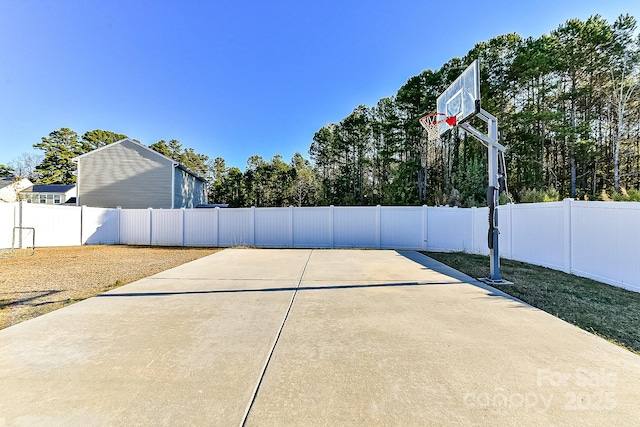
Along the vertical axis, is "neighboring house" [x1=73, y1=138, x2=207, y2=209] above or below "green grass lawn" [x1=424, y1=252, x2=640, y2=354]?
above

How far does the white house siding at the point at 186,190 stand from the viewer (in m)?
18.5

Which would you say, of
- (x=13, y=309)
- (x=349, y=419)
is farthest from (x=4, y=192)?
(x=349, y=419)

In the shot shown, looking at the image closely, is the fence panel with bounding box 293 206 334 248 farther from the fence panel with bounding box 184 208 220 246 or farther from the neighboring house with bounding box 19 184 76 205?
the neighboring house with bounding box 19 184 76 205

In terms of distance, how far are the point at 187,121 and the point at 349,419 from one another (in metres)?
22.1

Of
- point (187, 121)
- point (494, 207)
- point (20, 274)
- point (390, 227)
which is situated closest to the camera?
point (494, 207)

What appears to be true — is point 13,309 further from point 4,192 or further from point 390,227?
point 4,192

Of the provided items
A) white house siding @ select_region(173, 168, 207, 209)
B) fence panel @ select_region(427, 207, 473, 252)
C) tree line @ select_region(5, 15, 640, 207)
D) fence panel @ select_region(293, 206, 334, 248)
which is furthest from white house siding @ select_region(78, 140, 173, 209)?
fence panel @ select_region(427, 207, 473, 252)

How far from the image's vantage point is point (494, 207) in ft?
17.4

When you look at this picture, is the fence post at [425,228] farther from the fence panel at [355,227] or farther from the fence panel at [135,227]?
the fence panel at [135,227]

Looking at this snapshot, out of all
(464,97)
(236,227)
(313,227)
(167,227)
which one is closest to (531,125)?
(464,97)

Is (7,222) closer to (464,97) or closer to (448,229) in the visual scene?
(464,97)

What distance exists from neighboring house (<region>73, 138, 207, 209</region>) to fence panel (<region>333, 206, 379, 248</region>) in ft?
40.6

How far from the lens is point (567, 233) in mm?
5809

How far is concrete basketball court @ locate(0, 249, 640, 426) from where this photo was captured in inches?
68.0
